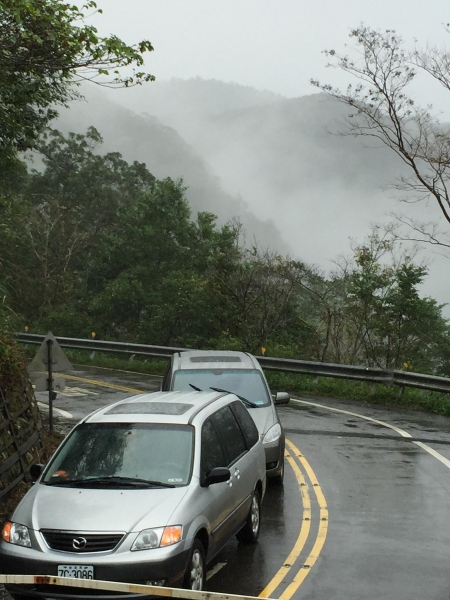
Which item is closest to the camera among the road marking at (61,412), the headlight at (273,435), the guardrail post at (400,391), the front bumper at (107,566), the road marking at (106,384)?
the front bumper at (107,566)

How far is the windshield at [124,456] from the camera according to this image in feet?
23.6

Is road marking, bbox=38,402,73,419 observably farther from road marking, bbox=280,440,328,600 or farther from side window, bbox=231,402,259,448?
side window, bbox=231,402,259,448

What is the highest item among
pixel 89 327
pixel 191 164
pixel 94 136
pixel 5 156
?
pixel 191 164

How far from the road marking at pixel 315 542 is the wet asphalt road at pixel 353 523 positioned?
1 cm

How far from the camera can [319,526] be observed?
9.52 meters

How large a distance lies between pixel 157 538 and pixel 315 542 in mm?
3030

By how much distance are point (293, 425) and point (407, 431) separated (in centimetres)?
234

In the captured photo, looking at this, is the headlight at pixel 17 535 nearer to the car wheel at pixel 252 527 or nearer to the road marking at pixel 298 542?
the road marking at pixel 298 542

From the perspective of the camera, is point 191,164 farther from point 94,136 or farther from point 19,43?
point 19,43

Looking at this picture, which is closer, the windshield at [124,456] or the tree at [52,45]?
the windshield at [124,456]

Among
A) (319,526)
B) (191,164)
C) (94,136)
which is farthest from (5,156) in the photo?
(191,164)

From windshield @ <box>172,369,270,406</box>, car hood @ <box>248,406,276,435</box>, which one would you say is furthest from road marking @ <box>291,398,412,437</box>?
car hood @ <box>248,406,276,435</box>

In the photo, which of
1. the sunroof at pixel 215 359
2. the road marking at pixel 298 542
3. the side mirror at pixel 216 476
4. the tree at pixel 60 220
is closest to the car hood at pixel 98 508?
the side mirror at pixel 216 476

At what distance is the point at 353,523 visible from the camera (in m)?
9.66
